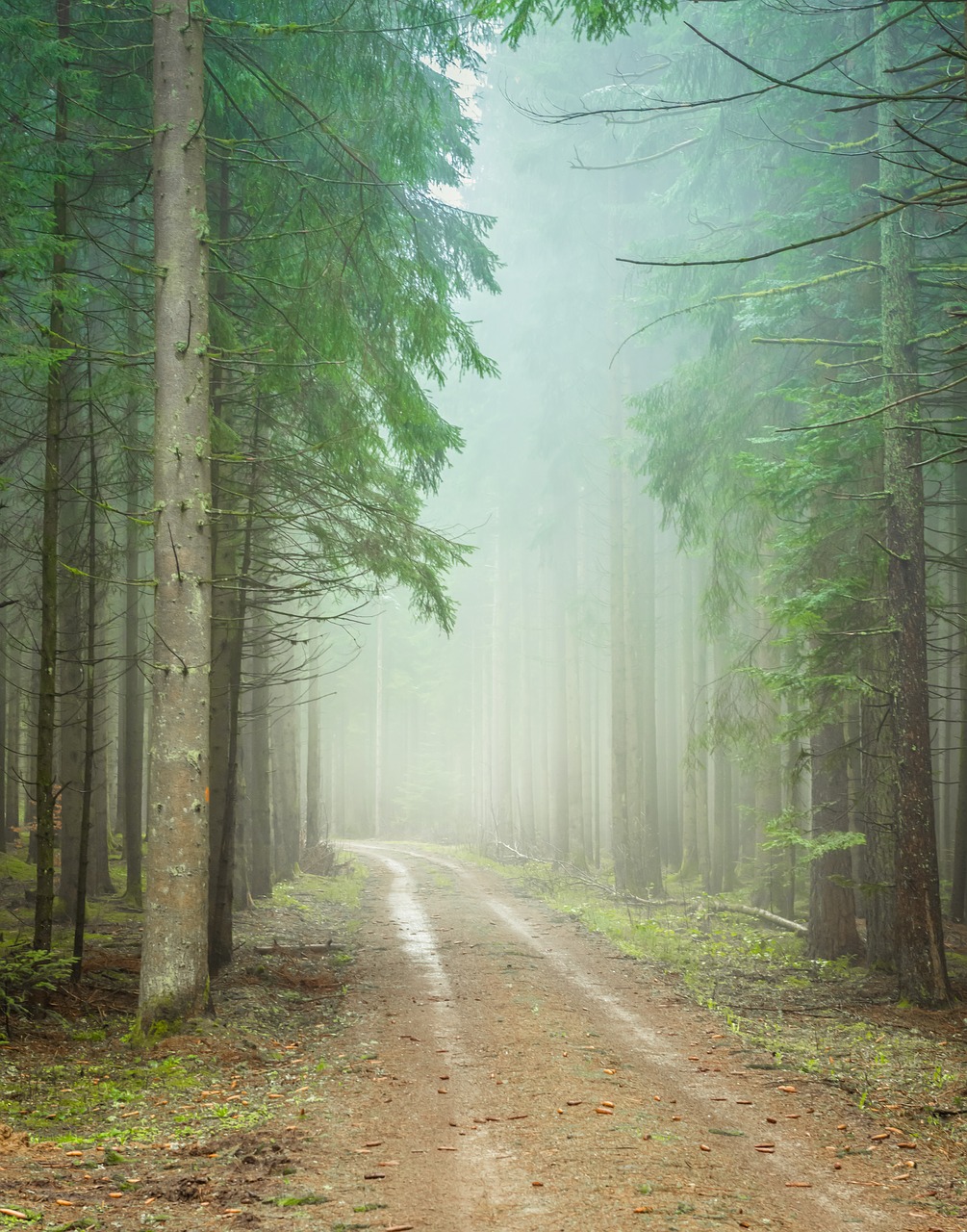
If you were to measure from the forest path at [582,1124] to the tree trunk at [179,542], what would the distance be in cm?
185

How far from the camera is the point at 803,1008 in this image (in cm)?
888

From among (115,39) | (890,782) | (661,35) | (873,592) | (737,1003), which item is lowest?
(737,1003)

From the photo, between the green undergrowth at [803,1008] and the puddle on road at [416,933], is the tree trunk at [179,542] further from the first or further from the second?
the green undergrowth at [803,1008]

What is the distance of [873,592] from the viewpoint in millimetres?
9938

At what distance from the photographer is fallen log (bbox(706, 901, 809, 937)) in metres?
12.7

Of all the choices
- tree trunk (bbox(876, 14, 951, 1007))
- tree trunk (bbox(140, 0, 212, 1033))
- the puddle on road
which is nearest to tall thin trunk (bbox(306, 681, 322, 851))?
the puddle on road

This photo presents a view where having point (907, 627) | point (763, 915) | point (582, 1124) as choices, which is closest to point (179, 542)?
point (582, 1124)

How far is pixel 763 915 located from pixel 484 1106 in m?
9.25

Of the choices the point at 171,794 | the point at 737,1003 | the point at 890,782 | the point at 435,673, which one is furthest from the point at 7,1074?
the point at 435,673

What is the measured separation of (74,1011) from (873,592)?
9.16 metres

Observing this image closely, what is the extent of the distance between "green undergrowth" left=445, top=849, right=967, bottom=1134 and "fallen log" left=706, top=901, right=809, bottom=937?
114 mm

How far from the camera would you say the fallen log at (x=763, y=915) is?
41.7ft

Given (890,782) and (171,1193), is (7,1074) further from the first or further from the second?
(890,782)

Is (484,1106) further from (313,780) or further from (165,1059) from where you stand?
(313,780)
